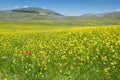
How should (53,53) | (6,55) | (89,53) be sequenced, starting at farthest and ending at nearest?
(6,55), (53,53), (89,53)

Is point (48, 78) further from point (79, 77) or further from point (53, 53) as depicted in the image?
point (53, 53)

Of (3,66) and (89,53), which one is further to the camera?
(3,66)

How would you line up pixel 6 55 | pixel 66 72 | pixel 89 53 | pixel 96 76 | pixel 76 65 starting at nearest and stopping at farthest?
pixel 96 76 < pixel 66 72 < pixel 76 65 < pixel 89 53 < pixel 6 55

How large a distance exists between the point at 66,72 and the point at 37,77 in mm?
1033

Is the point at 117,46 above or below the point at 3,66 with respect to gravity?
above

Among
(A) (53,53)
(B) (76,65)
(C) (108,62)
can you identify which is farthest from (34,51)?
(C) (108,62)

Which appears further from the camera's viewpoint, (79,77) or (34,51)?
(34,51)

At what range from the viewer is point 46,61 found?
11.4 m

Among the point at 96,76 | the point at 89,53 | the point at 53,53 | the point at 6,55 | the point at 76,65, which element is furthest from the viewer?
the point at 6,55

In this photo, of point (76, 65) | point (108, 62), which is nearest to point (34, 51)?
point (76, 65)

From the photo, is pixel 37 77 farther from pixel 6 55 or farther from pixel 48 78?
pixel 6 55

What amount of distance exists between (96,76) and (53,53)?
433 centimetres

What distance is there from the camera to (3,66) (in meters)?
13.3

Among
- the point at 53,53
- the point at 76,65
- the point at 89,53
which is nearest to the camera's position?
the point at 76,65
